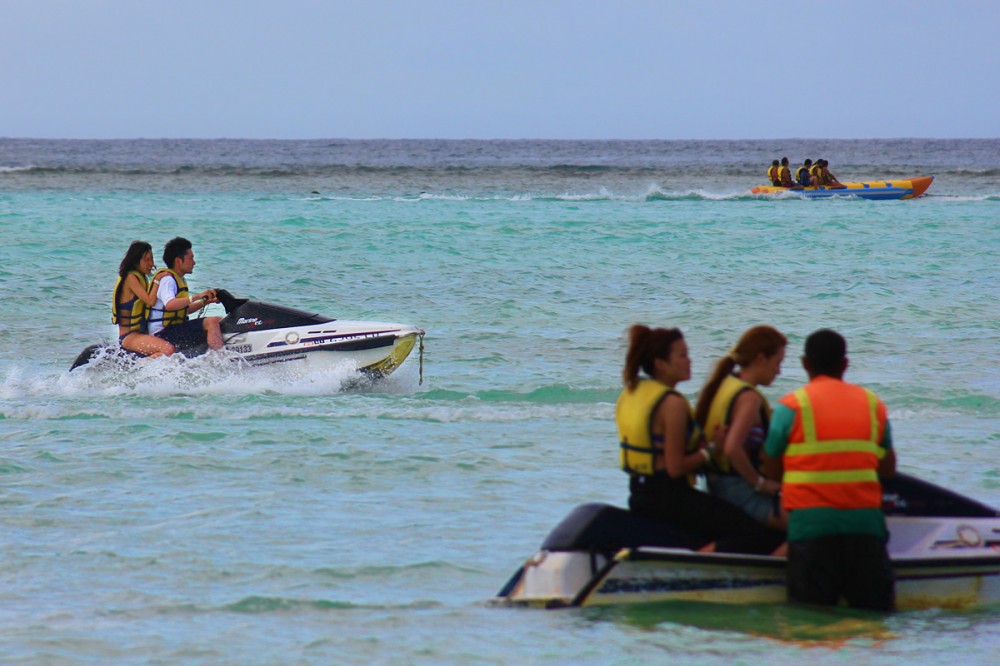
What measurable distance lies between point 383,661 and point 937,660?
2.19m

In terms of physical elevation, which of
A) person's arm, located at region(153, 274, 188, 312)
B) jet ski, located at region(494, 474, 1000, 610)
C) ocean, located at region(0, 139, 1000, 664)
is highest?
person's arm, located at region(153, 274, 188, 312)

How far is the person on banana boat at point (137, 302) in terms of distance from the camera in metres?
9.85

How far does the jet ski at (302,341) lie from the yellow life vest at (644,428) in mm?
5479

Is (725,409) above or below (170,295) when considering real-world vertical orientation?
above

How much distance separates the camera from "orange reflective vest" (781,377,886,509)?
481 cm

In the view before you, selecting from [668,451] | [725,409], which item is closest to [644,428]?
[668,451]

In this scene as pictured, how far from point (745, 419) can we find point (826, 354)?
0.41 metres

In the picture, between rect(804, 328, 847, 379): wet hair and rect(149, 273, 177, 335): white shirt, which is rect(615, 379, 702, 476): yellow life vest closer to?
rect(804, 328, 847, 379): wet hair

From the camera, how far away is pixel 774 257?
22.3 m

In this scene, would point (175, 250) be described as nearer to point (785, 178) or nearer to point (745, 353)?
point (745, 353)

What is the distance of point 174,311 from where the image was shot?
10109mm

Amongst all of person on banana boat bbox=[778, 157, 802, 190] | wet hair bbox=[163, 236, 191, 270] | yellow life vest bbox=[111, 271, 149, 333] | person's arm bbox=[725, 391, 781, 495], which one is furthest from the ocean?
person on banana boat bbox=[778, 157, 802, 190]

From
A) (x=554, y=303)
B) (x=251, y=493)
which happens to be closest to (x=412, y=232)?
(x=554, y=303)

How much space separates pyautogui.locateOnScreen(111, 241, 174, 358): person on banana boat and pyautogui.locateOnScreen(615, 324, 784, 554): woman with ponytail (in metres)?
5.84
